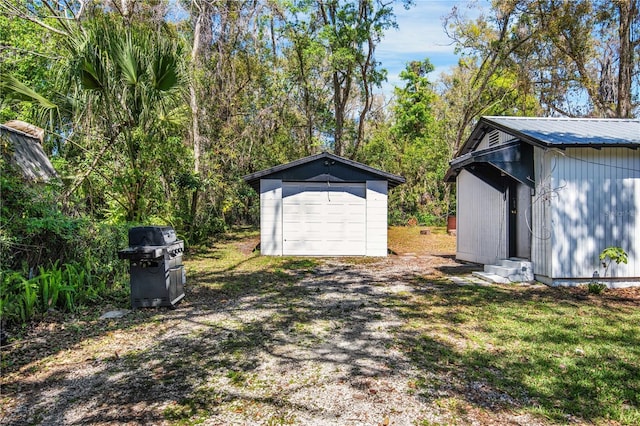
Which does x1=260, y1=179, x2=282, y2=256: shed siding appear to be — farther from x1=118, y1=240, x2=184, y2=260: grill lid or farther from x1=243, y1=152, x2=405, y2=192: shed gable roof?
x1=118, y1=240, x2=184, y2=260: grill lid

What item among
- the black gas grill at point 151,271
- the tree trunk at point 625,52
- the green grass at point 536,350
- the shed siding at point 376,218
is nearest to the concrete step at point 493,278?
the green grass at point 536,350

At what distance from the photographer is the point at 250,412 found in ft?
9.71

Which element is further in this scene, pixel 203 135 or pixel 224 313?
pixel 203 135

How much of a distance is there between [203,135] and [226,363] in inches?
553

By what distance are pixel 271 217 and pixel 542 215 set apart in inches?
292

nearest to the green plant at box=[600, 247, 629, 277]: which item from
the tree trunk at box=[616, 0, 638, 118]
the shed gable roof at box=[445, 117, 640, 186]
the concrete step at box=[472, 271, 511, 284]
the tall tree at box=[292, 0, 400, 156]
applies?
the concrete step at box=[472, 271, 511, 284]

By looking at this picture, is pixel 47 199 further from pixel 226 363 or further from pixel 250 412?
pixel 250 412

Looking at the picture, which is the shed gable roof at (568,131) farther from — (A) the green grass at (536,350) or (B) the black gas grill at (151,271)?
(B) the black gas grill at (151,271)

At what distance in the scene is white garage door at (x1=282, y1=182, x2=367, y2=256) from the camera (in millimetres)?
12539

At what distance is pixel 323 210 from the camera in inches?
495

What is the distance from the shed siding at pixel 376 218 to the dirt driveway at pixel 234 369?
562cm

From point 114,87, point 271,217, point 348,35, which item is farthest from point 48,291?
point 348,35

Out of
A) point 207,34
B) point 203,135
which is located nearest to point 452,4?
point 207,34

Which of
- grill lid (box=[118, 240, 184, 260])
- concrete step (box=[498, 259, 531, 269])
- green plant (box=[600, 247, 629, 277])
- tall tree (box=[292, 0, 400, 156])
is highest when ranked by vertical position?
tall tree (box=[292, 0, 400, 156])
